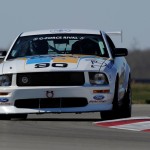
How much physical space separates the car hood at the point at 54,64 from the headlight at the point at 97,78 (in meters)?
0.10

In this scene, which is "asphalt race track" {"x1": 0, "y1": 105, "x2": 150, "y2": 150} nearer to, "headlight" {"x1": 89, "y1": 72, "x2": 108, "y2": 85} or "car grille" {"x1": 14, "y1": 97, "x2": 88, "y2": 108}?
"car grille" {"x1": 14, "y1": 97, "x2": 88, "y2": 108}

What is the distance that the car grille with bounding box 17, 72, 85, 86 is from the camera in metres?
14.4

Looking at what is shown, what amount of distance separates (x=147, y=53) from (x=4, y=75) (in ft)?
365

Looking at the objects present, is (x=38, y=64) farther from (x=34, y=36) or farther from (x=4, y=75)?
(x=34, y=36)

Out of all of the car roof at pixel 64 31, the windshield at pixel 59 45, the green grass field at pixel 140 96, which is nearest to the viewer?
the windshield at pixel 59 45

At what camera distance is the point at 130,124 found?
13820mm

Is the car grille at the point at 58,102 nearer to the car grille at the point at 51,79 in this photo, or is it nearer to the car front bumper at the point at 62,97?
the car front bumper at the point at 62,97

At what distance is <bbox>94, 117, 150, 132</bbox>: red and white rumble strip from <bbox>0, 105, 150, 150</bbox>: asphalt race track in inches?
9.5

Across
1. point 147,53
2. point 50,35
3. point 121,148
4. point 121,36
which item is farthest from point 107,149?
point 147,53

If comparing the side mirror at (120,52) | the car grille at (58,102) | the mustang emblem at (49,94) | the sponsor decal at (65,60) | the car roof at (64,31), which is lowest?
the car grille at (58,102)

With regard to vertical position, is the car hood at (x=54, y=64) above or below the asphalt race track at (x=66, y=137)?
above

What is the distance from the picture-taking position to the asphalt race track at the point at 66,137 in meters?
10.6

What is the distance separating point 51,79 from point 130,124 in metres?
1.53

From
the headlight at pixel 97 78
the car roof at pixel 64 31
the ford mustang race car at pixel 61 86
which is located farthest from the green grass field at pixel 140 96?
the headlight at pixel 97 78
